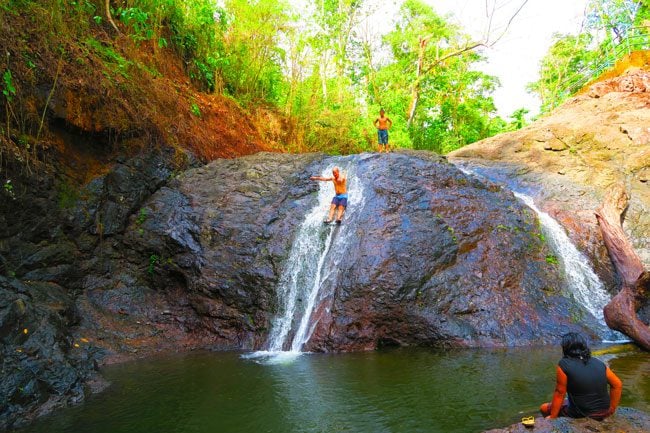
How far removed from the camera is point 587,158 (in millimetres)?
12852

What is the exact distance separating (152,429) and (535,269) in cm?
752

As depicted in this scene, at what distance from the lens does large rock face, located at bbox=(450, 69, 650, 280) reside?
10453mm

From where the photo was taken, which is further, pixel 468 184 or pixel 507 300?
pixel 468 184

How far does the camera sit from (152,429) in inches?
191

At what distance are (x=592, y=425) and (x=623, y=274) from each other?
20.7 ft

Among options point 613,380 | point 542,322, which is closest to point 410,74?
point 542,322

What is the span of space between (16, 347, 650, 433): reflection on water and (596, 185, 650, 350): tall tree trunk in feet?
2.10

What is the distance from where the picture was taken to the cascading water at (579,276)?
27.5ft

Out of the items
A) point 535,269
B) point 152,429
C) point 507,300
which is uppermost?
point 535,269

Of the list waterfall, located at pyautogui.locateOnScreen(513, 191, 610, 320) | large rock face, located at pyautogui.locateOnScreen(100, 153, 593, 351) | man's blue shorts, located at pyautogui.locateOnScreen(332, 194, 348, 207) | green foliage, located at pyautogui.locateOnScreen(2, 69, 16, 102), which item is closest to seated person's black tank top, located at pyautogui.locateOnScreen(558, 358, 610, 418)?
large rock face, located at pyautogui.locateOnScreen(100, 153, 593, 351)

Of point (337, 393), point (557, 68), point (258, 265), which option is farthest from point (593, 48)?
point (337, 393)

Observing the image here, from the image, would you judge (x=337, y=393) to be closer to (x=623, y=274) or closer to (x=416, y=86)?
(x=623, y=274)

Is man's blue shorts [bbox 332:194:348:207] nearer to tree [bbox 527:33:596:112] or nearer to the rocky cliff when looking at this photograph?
the rocky cliff

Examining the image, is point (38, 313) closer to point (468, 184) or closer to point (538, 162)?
point (468, 184)
